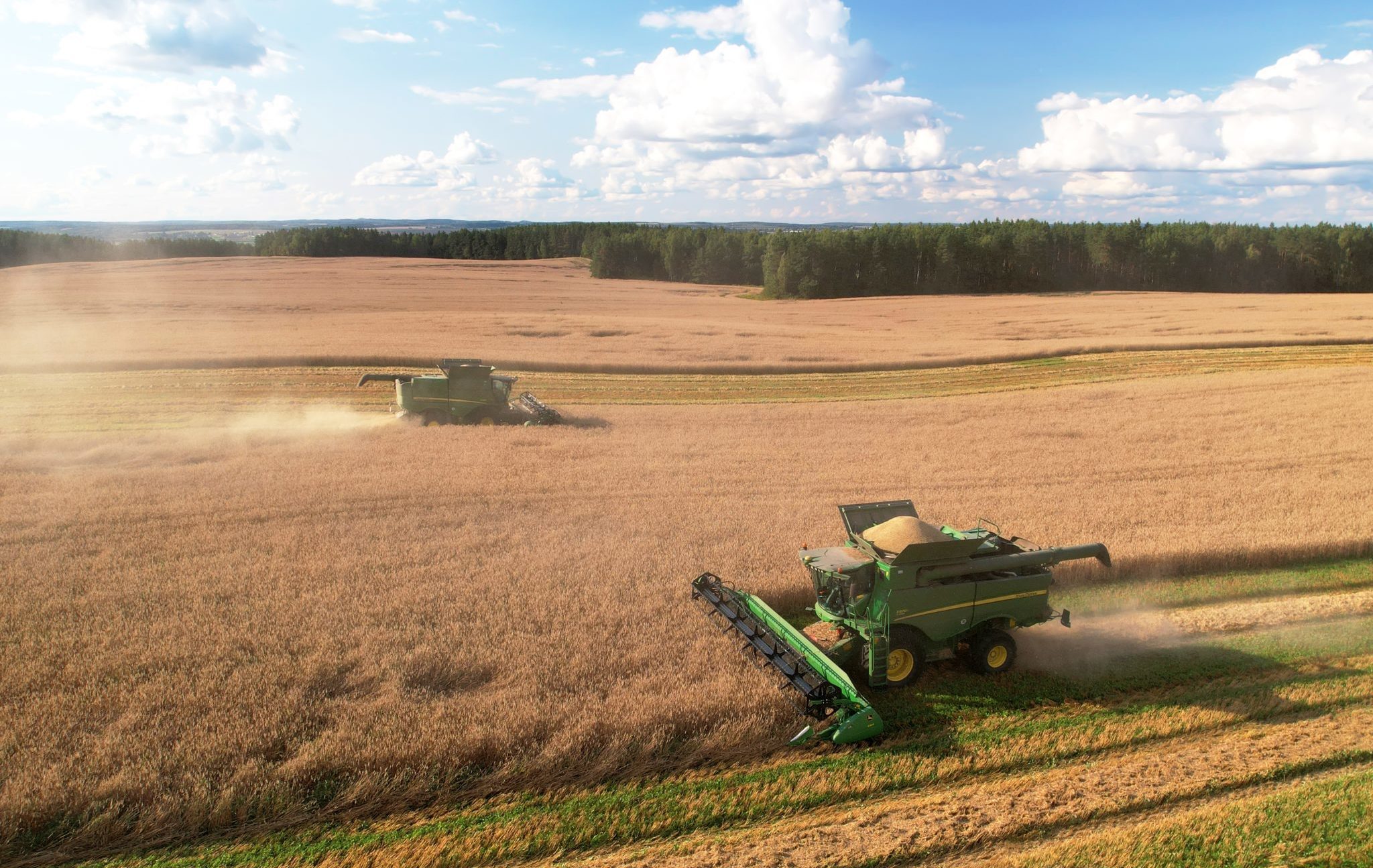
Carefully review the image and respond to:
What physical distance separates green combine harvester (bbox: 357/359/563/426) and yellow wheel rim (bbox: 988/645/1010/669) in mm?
16333

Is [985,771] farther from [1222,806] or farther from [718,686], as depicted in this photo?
[718,686]

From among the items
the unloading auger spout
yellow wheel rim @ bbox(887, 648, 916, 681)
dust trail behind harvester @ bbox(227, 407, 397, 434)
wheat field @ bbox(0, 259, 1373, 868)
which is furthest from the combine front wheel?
dust trail behind harvester @ bbox(227, 407, 397, 434)

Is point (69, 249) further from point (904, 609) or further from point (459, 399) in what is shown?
point (904, 609)

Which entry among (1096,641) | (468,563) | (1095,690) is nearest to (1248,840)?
(1095,690)

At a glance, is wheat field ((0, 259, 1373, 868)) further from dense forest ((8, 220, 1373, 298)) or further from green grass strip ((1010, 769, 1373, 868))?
dense forest ((8, 220, 1373, 298))

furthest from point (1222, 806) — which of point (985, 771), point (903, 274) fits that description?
point (903, 274)

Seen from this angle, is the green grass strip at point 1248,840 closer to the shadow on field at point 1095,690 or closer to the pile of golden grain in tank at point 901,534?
the shadow on field at point 1095,690

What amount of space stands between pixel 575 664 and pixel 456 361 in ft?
52.8

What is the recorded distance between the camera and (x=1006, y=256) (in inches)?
3506

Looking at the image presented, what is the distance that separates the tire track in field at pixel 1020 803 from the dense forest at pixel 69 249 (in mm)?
101693

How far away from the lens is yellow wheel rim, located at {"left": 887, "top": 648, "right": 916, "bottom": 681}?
369 inches

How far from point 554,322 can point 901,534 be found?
3954cm

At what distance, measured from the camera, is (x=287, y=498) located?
16078 mm

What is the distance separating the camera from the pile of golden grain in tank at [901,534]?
9.30m
